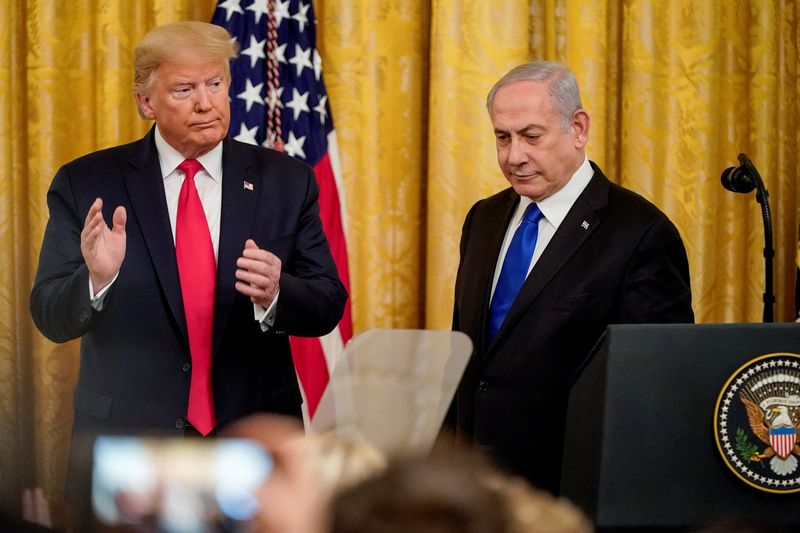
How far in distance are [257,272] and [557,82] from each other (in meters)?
0.94

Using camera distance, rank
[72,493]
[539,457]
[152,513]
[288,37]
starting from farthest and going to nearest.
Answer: [288,37], [539,457], [72,493], [152,513]

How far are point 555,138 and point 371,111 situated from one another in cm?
173

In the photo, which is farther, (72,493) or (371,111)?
(371,111)

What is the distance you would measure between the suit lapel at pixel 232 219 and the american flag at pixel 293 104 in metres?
1.24

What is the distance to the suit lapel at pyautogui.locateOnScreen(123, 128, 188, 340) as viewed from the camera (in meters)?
2.47

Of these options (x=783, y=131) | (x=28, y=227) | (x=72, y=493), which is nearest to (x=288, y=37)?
(x=28, y=227)

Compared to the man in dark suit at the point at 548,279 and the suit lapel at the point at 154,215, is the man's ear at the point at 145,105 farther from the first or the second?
the man in dark suit at the point at 548,279

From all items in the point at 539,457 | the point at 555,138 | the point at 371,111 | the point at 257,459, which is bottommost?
the point at 539,457

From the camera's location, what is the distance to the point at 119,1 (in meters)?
4.13

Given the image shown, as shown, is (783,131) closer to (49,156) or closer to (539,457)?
(539,457)

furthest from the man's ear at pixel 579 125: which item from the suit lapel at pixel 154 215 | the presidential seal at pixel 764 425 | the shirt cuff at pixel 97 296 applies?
the presidential seal at pixel 764 425

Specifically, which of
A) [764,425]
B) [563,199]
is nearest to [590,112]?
[563,199]

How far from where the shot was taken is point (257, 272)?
89.4 inches

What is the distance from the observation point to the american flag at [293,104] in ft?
12.8
